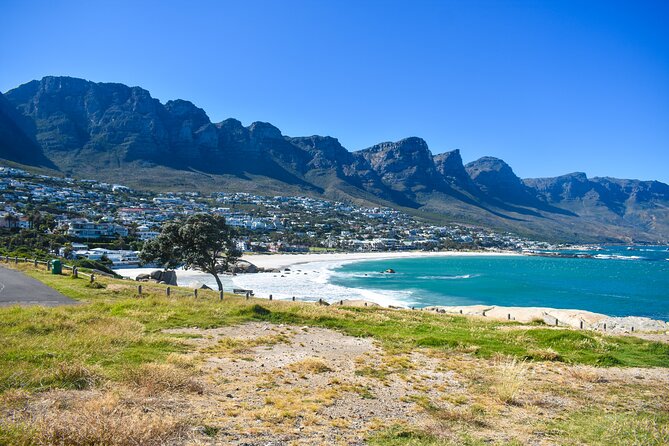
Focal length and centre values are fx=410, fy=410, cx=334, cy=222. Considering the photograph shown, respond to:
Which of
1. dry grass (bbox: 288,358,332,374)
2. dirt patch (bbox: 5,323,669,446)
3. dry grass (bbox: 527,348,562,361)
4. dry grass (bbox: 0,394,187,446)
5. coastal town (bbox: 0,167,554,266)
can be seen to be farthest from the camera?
coastal town (bbox: 0,167,554,266)

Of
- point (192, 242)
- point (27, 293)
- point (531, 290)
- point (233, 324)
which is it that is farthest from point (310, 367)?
point (531, 290)

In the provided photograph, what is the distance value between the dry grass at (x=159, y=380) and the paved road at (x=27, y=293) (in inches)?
504

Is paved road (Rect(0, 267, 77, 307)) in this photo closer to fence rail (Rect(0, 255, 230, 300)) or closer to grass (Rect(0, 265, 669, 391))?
grass (Rect(0, 265, 669, 391))

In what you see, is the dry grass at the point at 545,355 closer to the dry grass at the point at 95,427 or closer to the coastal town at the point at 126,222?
the dry grass at the point at 95,427

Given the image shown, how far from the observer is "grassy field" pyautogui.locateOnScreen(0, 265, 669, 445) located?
7199mm

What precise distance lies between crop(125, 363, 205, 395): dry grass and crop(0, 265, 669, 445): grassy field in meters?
0.03

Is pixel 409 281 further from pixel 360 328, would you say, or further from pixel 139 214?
pixel 139 214

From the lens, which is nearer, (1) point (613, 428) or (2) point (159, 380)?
(1) point (613, 428)

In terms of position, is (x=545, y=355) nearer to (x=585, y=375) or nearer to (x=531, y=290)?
(x=585, y=375)

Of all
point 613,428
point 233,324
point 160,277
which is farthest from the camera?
point 160,277

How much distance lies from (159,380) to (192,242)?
93.8ft

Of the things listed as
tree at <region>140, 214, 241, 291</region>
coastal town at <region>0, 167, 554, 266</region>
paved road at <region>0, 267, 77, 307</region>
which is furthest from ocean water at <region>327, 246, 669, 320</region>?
paved road at <region>0, 267, 77, 307</region>

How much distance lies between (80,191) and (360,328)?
18032cm

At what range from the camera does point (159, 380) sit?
8266 millimetres
